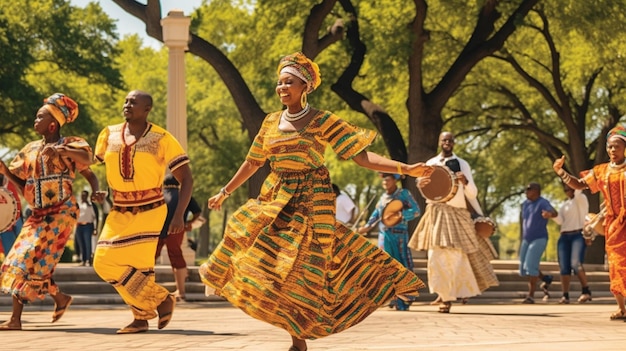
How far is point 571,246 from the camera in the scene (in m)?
20.9

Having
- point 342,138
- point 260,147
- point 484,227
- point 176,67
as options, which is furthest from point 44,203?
point 176,67

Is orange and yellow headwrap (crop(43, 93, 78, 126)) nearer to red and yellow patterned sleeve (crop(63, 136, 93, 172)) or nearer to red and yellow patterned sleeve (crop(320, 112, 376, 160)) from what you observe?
red and yellow patterned sleeve (crop(63, 136, 93, 172))

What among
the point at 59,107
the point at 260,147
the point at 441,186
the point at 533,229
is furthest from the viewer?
the point at 533,229

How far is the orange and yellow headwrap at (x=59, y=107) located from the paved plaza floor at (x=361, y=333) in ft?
6.10

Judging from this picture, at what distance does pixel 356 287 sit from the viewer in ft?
29.4

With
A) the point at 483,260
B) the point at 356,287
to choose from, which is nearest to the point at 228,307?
the point at 483,260

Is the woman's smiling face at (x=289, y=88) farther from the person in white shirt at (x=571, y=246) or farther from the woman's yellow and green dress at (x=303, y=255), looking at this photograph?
the person in white shirt at (x=571, y=246)

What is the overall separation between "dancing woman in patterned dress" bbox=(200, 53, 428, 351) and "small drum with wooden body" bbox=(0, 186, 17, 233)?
4917 mm

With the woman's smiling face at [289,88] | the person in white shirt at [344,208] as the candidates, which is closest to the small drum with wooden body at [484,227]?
the person in white shirt at [344,208]

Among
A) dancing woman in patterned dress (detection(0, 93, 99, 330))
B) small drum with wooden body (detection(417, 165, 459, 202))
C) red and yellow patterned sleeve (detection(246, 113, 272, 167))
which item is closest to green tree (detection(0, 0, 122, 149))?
small drum with wooden body (detection(417, 165, 459, 202))

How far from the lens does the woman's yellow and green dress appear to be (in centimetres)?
864

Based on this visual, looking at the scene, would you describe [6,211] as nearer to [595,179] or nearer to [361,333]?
[361,333]

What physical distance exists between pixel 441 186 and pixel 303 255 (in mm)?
6907

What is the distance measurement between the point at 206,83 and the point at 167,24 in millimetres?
32893
